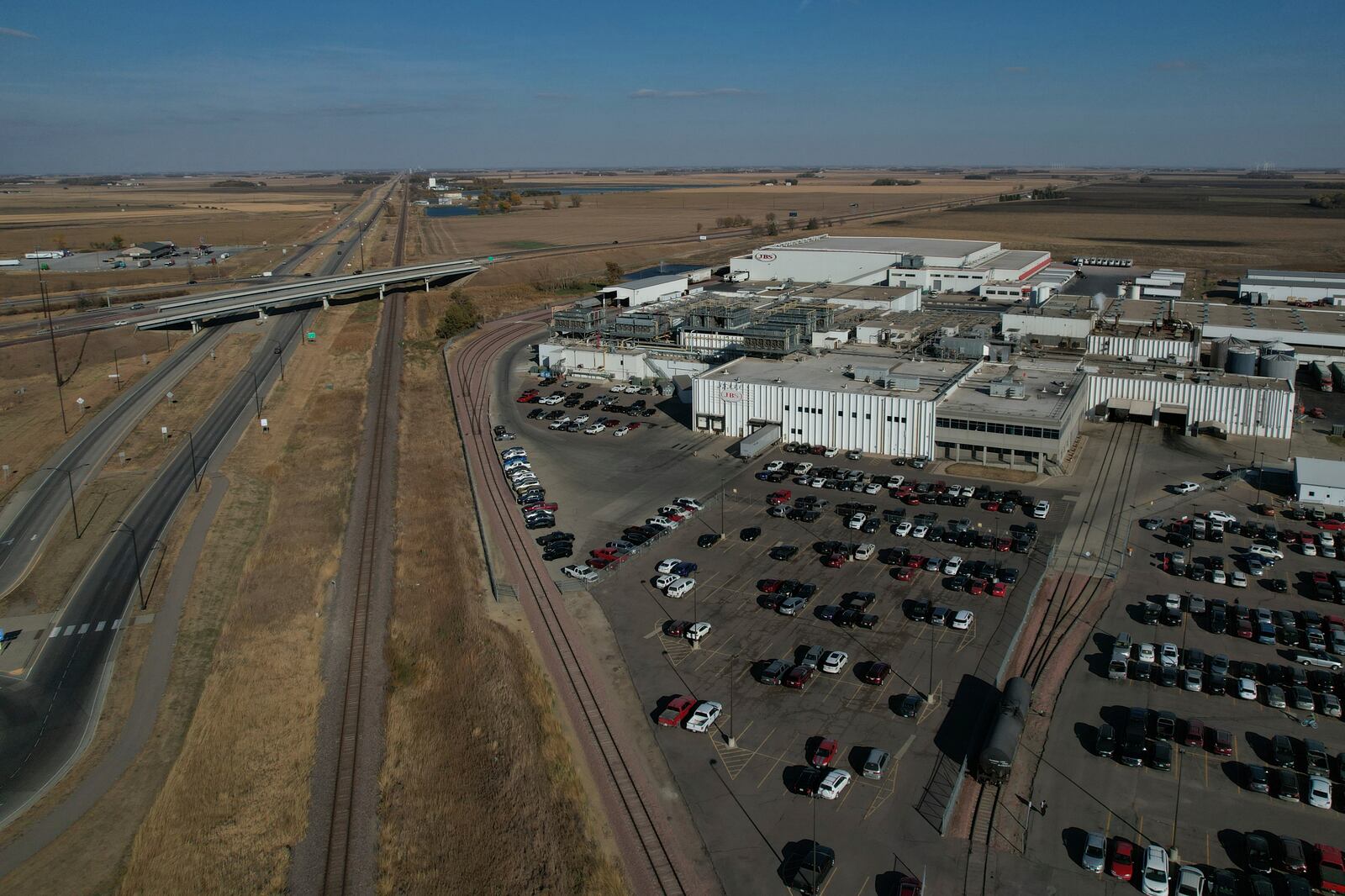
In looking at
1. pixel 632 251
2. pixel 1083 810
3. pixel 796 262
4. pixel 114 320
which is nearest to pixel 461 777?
pixel 1083 810

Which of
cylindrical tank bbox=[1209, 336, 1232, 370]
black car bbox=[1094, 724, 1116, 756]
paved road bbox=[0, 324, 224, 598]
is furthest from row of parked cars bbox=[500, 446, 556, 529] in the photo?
cylindrical tank bbox=[1209, 336, 1232, 370]

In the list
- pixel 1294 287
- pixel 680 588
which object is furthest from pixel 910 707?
pixel 1294 287

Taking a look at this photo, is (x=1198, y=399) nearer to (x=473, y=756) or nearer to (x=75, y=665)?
(x=473, y=756)

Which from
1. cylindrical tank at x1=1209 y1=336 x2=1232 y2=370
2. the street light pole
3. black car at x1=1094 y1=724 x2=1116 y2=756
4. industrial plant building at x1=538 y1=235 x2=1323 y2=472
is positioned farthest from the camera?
cylindrical tank at x1=1209 y1=336 x2=1232 y2=370

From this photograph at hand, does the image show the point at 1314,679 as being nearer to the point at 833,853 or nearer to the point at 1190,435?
the point at 833,853

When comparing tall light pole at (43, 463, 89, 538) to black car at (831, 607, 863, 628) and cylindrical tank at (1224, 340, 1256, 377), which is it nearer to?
black car at (831, 607, 863, 628)

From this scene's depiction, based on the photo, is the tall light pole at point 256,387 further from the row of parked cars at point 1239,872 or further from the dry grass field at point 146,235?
the row of parked cars at point 1239,872
